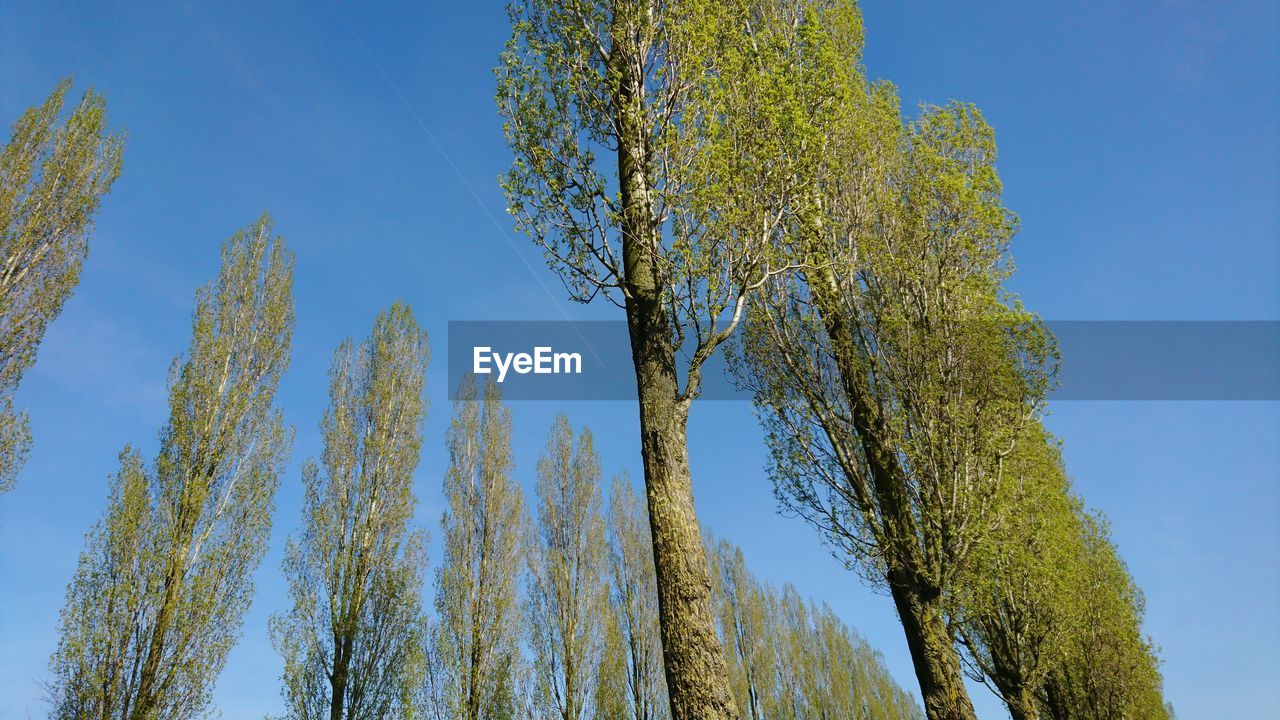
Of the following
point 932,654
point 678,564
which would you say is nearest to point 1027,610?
point 932,654

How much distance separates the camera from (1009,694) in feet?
36.0

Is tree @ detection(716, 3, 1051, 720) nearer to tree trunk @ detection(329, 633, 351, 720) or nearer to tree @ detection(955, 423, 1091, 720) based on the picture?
tree @ detection(955, 423, 1091, 720)

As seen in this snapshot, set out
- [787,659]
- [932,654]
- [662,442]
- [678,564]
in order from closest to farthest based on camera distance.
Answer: [678,564] → [662,442] → [932,654] → [787,659]

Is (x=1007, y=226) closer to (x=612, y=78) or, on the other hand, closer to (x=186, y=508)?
(x=612, y=78)

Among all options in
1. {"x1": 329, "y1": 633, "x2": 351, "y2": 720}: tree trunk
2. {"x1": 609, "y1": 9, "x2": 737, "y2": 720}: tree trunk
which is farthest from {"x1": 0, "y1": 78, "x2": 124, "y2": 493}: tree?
{"x1": 609, "y1": 9, "x2": 737, "y2": 720}: tree trunk

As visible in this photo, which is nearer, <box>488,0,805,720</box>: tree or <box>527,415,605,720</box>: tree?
→ <box>488,0,805,720</box>: tree

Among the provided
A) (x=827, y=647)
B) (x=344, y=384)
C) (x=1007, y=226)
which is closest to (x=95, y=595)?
(x=344, y=384)

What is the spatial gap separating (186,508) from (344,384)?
15.2 ft

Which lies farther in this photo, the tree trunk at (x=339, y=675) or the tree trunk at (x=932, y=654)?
the tree trunk at (x=339, y=675)

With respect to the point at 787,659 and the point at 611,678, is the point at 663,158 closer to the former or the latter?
the point at 611,678

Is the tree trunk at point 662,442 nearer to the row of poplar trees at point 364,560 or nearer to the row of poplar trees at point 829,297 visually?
the row of poplar trees at point 829,297

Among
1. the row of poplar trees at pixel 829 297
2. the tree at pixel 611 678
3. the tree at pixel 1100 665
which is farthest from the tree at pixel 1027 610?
the tree at pixel 611 678

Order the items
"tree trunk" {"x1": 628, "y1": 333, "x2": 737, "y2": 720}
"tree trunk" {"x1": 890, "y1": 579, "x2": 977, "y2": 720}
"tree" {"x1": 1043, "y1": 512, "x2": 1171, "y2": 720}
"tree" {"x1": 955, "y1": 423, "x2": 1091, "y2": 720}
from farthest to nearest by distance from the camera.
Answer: "tree" {"x1": 1043, "y1": 512, "x2": 1171, "y2": 720} → "tree" {"x1": 955, "y1": 423, "x2": 1091, "y2": 720} → "tree trunk" {"x1": 890, "y1": 579, "x2": 977, "y2": 720} → "tree trunk" {"x1": 628, "y1": 333, "x2": 737, "y2": 720}

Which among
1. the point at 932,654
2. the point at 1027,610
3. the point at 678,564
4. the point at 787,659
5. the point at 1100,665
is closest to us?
the point at 678,564
